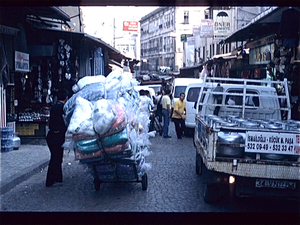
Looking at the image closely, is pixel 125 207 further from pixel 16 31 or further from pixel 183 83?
pixel 183 83

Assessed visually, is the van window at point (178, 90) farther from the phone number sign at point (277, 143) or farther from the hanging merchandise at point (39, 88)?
the phone number sign at point (277, 143)

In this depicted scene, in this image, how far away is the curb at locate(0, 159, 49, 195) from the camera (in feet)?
26.8

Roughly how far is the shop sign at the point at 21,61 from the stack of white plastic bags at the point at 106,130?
542cm

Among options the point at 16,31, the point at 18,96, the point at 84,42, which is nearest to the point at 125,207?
the point at 16,31

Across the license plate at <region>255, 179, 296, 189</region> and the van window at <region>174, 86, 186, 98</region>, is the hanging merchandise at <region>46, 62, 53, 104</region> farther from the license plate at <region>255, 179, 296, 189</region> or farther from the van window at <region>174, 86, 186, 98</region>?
the license plate at <region>255, 179, 296, 189</region>

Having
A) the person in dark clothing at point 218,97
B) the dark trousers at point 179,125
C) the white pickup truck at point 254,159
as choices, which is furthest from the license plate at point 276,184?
the dark trousers at point 179,125

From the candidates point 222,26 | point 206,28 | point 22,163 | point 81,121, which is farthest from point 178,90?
point 81,121

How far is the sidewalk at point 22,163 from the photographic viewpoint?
28.5ft

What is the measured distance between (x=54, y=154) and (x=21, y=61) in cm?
555

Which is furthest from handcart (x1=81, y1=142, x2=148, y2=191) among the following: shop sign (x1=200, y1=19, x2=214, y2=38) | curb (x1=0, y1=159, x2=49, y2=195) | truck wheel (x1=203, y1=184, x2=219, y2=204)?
shop sign (x1=200, y1=19, x2=214, y2=38)

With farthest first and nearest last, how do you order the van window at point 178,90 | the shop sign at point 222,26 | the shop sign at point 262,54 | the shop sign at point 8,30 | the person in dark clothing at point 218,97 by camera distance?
the shop sign at point 222,26 → the van window at point 178,90 → the shop sign at point 262,54 → the shop sign at point 8,30 → the person in dark clothing at point 218,97

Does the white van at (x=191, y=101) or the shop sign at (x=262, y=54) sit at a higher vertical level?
the shop sign at (x=262, y=54)

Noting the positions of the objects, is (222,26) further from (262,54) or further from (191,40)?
(191,40)

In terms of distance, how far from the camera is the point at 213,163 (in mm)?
6406
